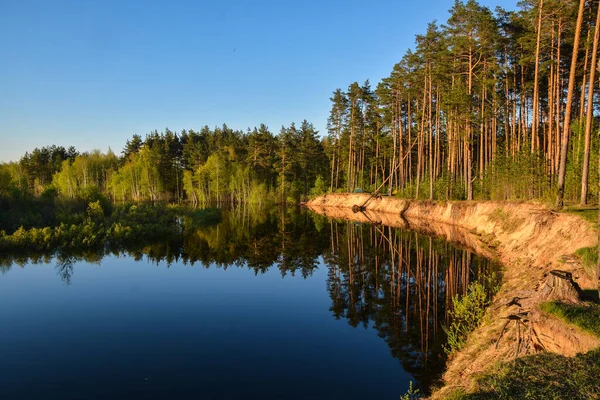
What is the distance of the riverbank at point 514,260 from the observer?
7.15m

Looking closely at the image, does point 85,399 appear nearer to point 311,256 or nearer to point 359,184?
point 311,256

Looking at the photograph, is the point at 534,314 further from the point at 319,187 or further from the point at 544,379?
the point at 319,187

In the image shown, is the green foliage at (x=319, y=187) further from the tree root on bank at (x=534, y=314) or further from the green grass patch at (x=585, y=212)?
the tree root on bank at (x=534, y=314)

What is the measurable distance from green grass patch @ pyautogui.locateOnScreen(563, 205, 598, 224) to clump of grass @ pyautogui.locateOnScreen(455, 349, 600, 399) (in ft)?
35.4

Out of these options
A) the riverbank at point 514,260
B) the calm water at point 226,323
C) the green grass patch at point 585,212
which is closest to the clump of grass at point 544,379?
the riverbank at point 514,260

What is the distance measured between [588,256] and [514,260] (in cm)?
569

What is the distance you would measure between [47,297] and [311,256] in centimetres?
1391

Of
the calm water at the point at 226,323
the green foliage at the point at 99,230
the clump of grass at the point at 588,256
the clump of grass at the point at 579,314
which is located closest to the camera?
the clump of grass at the point at 579,314

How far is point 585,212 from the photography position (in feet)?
52.4

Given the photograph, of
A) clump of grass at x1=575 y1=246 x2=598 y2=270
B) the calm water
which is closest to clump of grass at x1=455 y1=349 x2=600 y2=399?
the calm water

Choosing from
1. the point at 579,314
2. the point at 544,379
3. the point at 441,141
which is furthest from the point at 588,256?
the point at 441,141

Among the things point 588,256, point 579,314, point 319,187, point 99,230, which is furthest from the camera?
point 319,187

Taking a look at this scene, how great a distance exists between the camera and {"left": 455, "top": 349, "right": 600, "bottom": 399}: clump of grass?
508cm

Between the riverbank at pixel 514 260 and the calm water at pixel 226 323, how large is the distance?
128 cm
